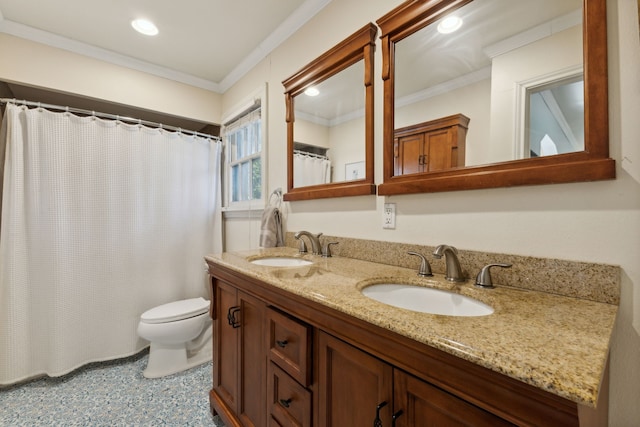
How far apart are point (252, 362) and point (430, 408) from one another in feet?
2.69

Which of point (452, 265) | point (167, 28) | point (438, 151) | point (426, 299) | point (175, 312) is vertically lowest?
point (175, 312)

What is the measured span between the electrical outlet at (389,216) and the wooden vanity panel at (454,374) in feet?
1.96

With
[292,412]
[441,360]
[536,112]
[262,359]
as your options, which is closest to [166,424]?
[262,359]

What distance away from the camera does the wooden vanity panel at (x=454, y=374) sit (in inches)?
15.9

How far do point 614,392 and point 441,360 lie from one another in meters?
0.62

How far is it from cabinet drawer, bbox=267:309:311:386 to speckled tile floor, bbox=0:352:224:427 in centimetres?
89

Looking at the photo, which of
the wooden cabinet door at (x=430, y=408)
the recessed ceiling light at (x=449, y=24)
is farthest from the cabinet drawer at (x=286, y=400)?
the recessed ceiling light at (x=449, y=24)

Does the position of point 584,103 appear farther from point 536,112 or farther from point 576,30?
point 576,30

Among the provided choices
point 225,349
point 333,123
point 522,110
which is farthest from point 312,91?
point 225,349

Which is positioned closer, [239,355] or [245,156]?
[239,355]

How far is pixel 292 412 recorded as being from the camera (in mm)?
925

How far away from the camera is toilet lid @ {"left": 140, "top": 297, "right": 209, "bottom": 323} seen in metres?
1.88

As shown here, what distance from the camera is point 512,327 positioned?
567 mm

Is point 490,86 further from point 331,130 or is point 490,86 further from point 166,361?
point 166,361
